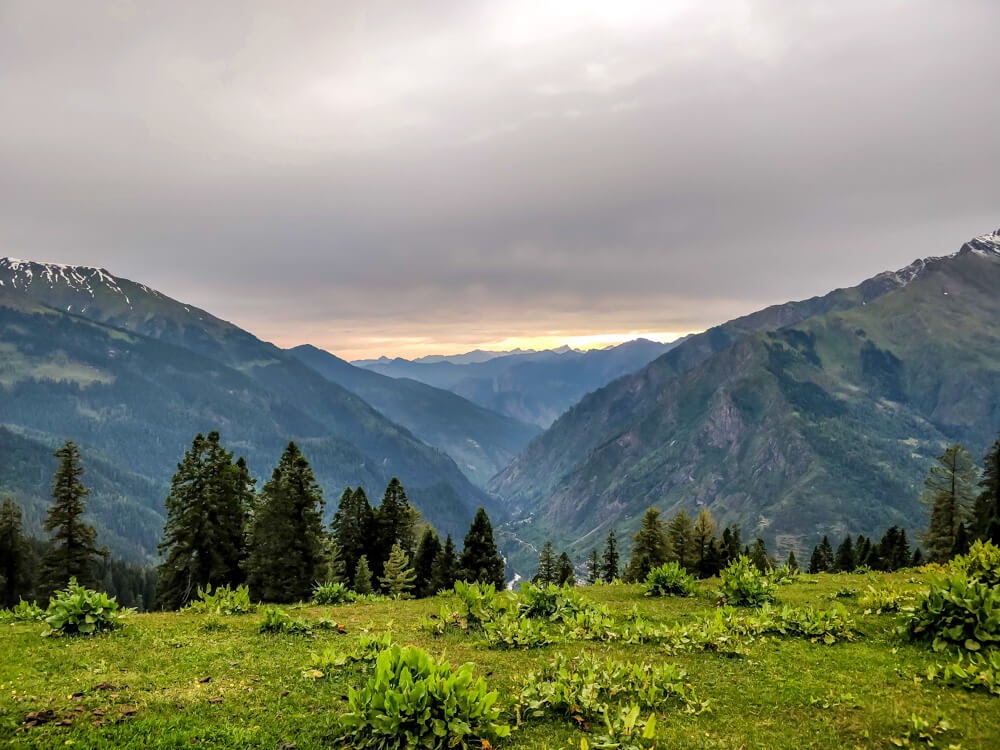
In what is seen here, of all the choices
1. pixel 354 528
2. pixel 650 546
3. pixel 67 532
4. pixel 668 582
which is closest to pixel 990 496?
pixel 650 546

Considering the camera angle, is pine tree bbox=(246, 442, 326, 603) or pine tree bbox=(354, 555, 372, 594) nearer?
pine tree bbox=(246, 442, 326, 603)

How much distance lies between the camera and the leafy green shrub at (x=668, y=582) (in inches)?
948

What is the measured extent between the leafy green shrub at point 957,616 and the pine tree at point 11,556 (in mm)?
72540

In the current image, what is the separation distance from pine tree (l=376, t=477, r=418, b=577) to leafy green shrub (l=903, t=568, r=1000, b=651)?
5818cm

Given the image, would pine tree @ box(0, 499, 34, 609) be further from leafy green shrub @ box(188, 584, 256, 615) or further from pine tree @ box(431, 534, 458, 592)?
leafy green shrub @ box(188, 584, 256, 615)

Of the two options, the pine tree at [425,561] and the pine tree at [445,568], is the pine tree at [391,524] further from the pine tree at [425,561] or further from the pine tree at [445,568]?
the pine tree at [445,568]

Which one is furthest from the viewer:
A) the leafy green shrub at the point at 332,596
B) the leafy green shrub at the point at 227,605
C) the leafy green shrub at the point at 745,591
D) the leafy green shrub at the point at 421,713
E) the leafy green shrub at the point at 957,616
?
the leafy green shrub at the point at 332,596

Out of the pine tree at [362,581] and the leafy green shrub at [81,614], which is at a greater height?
the leafy green shrub at [81,614]

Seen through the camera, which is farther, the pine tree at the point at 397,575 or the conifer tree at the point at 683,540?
the conifer tree at the point at 683,540

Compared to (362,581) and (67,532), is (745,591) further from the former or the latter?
(67,532)

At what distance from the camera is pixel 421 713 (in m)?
8.84

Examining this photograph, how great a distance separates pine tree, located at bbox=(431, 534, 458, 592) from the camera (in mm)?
60391

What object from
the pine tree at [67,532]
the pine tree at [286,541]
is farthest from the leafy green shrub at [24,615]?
the pine tree at [67,532]

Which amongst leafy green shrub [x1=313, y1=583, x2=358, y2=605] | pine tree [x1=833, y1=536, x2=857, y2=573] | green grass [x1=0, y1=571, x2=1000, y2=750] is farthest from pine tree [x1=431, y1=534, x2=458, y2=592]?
pine tree [x1=833, y1=536, x2=857, y2=573]
